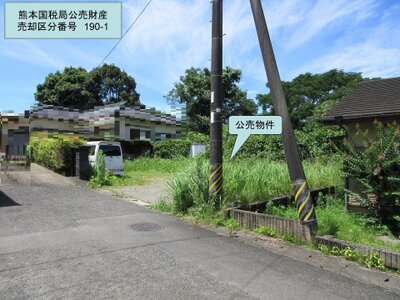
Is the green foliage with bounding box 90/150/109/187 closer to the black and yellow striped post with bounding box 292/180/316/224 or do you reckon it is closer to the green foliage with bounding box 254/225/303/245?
the green foliage with bounding box 254/225/303/245

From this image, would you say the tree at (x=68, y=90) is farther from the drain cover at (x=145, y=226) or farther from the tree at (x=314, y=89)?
the drain cover at (x=145, y=226)

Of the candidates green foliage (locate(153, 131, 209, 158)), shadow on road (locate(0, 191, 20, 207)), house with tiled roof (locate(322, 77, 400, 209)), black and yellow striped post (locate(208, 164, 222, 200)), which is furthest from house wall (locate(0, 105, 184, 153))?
house with tiled roof (locate(322, 77, 400, 209))

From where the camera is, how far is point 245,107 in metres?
31.4

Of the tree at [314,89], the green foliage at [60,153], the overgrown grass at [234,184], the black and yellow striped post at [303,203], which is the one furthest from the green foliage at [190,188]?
the tree at [314,89]

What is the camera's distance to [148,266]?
4625mm

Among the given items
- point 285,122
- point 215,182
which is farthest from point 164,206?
point 285,122

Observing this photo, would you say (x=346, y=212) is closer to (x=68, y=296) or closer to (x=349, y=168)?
(x=349, y=168)

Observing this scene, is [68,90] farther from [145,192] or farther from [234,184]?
[234,184]

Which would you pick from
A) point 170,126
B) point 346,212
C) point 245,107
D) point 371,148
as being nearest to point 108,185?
point 346,212

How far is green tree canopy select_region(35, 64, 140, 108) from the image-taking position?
35.0 meters

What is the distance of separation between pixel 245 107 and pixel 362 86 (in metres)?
21.2

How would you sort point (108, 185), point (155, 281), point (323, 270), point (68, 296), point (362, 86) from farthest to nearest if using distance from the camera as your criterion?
point (108, 185) → point (362, 86) → point (323, 270) → point (155, 281) → point (68, 296)

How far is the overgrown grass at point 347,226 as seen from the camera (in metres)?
5.96

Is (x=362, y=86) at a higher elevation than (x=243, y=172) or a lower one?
higher
